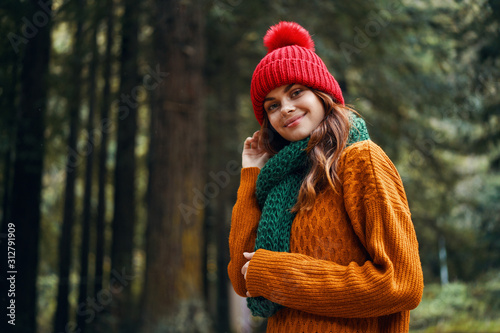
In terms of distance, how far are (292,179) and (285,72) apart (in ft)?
1.58

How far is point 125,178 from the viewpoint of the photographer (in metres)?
8.66

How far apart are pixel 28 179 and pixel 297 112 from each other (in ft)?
9.27

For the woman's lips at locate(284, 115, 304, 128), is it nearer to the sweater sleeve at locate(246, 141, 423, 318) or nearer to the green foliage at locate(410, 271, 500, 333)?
the sweater sleeve at locate(246, 141, 423, 318)

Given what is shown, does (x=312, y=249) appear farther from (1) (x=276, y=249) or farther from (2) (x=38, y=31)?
(2) (x=38, y=31)

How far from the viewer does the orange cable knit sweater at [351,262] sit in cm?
162

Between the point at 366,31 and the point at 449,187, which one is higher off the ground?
the point at 366,31

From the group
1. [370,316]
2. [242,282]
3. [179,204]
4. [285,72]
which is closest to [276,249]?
[242,282]

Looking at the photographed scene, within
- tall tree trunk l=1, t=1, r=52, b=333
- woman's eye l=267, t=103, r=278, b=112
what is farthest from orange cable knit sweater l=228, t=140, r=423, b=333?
tall tree trunk l=1, t=1, r=52, b=333

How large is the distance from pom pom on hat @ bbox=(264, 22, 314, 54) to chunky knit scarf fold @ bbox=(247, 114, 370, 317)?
53 centimetres

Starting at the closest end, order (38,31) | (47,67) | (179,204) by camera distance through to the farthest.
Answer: (38,31)
(47,67)
(179,204)

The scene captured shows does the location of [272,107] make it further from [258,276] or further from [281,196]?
[258,276]

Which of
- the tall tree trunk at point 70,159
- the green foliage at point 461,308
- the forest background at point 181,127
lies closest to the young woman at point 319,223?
the forest background at point 181,127

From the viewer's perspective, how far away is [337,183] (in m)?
1.81

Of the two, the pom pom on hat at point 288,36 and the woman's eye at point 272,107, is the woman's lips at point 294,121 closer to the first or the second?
the woman's eye at point 272,107
